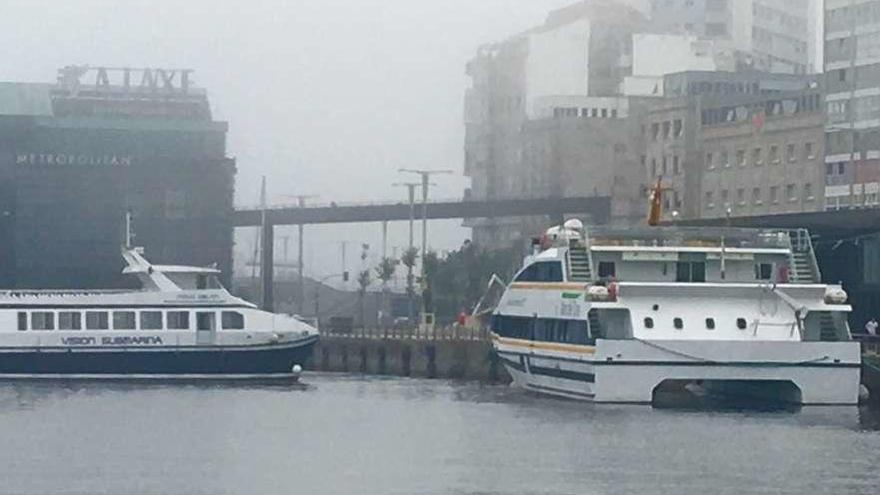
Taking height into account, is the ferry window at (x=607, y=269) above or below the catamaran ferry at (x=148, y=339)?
above

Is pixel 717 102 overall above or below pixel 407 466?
above

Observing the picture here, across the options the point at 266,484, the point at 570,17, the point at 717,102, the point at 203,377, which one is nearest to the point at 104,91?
the point at 570,17

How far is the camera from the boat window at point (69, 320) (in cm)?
7200

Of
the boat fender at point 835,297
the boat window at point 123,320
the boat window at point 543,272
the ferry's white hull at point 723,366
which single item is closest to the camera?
the ferry's white hull at point 723,366

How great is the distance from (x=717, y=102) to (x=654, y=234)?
158 ft

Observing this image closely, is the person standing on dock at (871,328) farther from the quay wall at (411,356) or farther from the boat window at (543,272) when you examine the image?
the quay wall at (411,356)

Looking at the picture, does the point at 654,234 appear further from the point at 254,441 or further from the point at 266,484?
the point at 266,484

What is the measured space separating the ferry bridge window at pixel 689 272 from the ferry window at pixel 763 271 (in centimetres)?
143

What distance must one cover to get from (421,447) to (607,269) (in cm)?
1306

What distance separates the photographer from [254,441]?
4772 centimetres

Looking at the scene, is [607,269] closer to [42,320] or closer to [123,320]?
[123,320]

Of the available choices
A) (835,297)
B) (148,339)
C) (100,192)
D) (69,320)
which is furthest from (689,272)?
(100,192)

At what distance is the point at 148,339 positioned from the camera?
71750 millimetres

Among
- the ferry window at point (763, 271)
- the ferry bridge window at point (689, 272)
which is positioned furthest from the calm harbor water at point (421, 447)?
the ferry window at point (763, 271)
